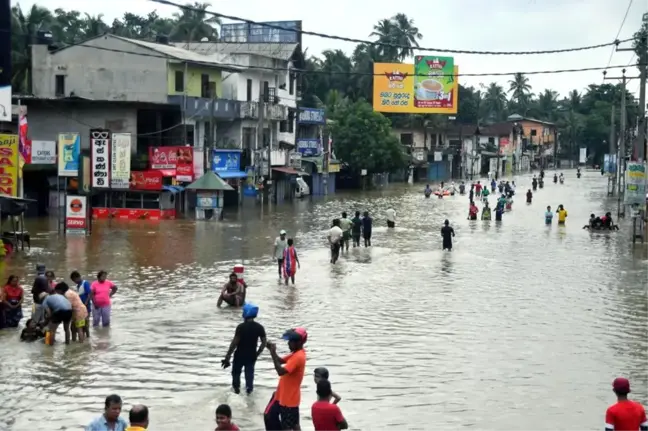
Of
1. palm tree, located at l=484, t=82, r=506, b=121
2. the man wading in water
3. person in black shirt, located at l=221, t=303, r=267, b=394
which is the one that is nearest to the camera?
person in black shirt, located at l=221, t=303, r=267, b=394

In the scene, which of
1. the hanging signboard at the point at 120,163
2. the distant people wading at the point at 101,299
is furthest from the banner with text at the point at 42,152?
the distant people wading at the point at 101,299

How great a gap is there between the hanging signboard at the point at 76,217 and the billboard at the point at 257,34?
38720 mm

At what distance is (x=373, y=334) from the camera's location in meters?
17.4

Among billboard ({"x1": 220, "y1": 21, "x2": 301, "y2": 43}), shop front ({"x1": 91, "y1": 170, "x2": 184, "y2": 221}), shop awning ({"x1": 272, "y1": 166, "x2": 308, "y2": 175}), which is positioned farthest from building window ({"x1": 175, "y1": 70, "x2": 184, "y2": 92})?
billboard ({"x1": 220, "y1": 21, "x2": 301, "y2": 43})

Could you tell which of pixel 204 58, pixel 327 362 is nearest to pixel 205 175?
pixel 204 58

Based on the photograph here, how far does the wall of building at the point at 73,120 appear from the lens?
49.3 m

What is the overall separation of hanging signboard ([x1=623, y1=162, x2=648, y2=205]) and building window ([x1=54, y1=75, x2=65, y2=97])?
32.6 metres

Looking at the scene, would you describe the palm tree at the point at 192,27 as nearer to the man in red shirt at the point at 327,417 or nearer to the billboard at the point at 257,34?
the billboard at the point at 257,34

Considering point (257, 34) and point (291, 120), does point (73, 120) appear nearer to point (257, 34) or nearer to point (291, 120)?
point (291, 120)

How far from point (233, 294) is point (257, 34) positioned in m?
55.9

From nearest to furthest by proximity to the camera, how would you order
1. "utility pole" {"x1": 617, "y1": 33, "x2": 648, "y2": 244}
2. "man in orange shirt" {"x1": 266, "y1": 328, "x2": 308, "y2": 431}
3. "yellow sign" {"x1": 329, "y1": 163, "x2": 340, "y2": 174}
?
1. "man in orange shirt" {"x1": 266, "y1": 328, "x2": 308, "y2": 431}
2. "utility pole" {"x1": 617, "y1": 33, "x2": 648, "y2": 244}
3. "yellow sign" {"x1": 329, "y1": 163, "x2": 340, "y2": 174}

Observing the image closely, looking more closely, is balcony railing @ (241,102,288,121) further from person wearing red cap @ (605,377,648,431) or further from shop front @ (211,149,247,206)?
person wearing red cap @ (605,377,648,431)

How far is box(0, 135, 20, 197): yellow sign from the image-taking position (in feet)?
93.2

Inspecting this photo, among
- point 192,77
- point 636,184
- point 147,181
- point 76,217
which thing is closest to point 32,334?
point 76,217
